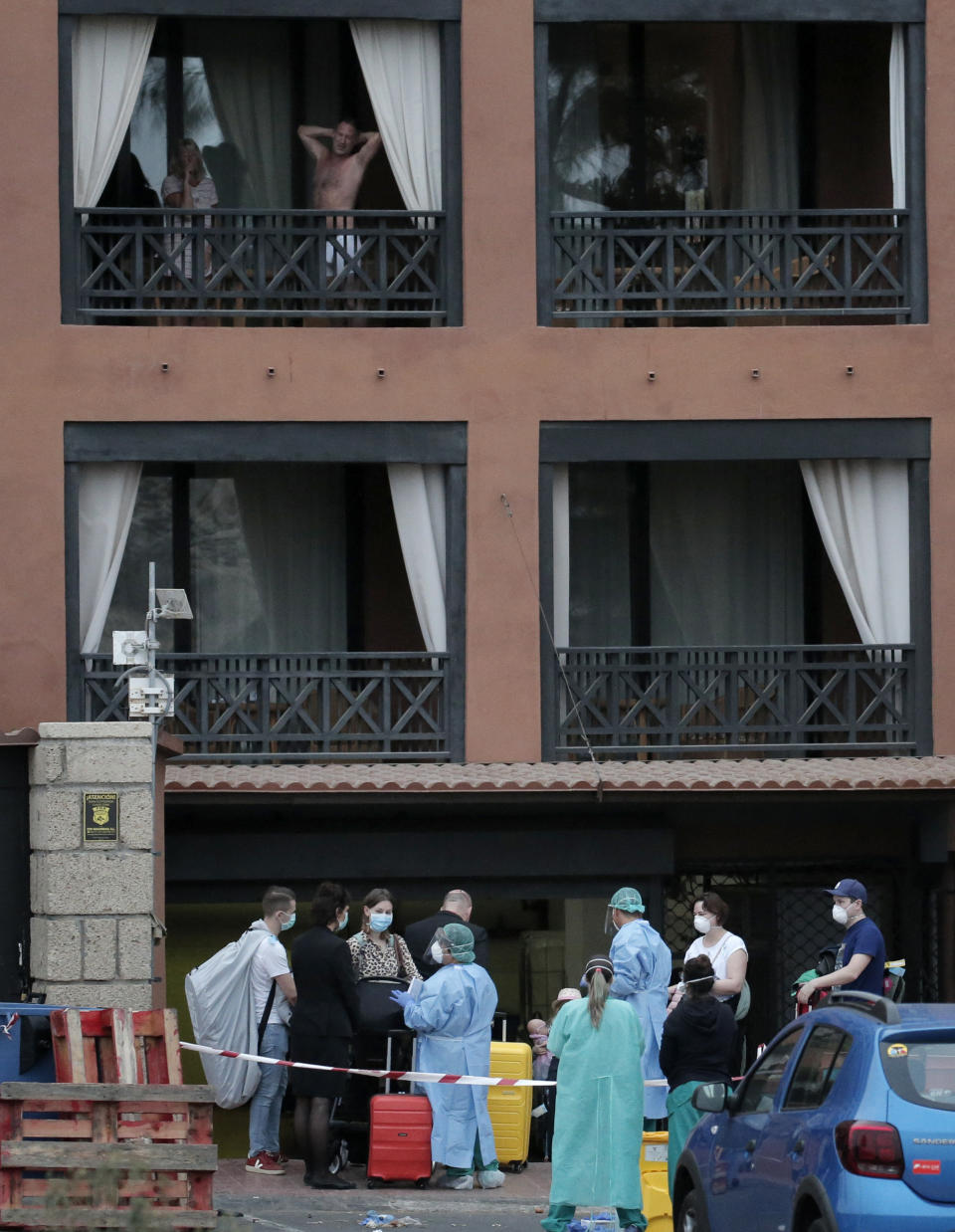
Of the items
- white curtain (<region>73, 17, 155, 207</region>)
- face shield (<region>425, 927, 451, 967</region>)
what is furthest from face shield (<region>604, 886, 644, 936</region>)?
white curtain (<region>73, 17, 155, 207</region>)

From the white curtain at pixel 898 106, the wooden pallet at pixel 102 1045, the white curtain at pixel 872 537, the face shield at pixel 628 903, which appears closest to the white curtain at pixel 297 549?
the white curtain at pixel 872 537

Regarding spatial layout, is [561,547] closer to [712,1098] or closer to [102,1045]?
[102,1045]

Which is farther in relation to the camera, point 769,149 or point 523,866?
point 769,149

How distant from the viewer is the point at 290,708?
741 inches

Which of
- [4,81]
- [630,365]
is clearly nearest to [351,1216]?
[630,365]

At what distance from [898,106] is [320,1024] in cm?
990

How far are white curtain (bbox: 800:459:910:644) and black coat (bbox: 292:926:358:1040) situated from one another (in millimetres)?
6862

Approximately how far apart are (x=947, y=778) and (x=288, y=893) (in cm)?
587

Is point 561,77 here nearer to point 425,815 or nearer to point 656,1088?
point 425,815

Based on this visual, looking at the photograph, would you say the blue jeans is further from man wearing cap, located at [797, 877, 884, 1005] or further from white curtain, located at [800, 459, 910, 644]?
white curtain, located at [800, 459, 910, 644]

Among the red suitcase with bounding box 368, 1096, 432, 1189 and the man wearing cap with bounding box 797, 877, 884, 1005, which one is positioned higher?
the man wearing cap with bounding box 797, 877, 884, 1005

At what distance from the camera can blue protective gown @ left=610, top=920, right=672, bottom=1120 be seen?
45.9 feet

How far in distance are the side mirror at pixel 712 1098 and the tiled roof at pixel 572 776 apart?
22.0 feet

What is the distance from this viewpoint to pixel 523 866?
18.2 meters
